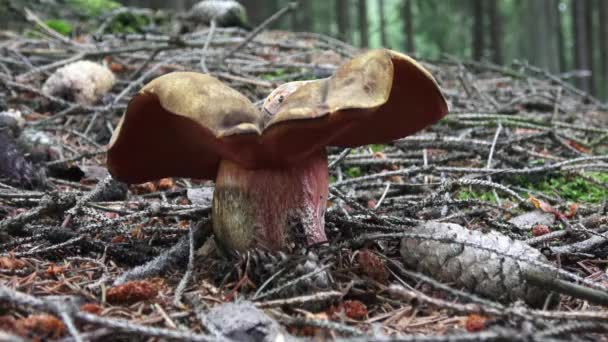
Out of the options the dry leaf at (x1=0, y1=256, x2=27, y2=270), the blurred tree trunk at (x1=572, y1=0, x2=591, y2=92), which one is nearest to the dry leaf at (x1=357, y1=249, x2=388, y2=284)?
the dry leaf at (x1=0, y1=256, x2=27, y2=270)

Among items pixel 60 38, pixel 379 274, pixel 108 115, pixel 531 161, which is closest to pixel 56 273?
pixel 379 274

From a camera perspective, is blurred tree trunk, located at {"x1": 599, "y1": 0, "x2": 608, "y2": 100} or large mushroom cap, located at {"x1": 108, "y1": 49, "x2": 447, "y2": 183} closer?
large mushroom cap, located at {"x1": 108, "y1": 49, "x2": 447, "y2": 183}

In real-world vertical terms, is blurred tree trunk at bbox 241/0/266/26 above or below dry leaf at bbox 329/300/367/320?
above

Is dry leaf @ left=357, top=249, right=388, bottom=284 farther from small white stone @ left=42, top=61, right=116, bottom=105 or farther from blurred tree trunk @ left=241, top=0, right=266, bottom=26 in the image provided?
blurred tree trunk @ left=241, top=0, right=266, bottom=26

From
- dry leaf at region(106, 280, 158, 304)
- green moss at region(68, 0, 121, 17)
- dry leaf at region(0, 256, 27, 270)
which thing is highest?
green moss at region(68, 0, 121, 17)

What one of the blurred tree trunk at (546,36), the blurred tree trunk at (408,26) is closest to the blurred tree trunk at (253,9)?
the blurred tree trunk at (408,26)

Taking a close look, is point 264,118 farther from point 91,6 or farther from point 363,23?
point 363,23
